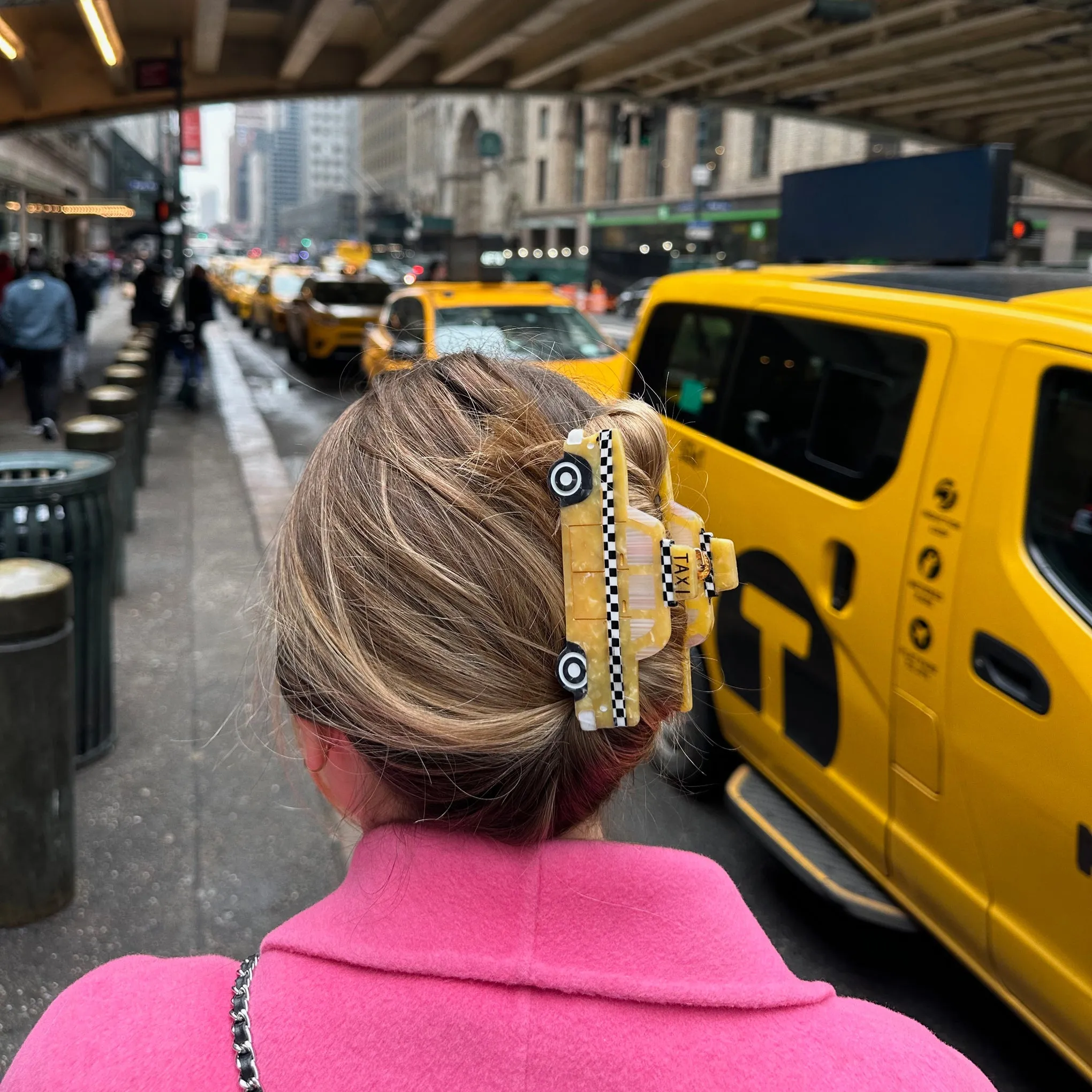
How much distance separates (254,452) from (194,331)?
16.5 feet

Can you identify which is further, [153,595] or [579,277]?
[579,277]

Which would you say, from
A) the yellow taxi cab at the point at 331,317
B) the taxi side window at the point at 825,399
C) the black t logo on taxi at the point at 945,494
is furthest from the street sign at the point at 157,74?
the black t logo on taxi at the point at 945,494

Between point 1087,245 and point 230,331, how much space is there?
31.2m

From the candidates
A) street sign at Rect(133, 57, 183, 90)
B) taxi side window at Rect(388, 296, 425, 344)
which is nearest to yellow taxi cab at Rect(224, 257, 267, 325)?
street sign at Rect(133, 57, 183, 90)

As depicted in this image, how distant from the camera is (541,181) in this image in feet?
253

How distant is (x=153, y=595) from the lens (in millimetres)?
6902

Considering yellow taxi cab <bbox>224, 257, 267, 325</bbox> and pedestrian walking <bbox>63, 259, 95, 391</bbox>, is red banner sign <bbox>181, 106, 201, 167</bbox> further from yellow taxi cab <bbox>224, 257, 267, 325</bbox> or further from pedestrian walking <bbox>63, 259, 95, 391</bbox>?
pedestrian walking <bbox>63, 259, 95, 391</bbox>

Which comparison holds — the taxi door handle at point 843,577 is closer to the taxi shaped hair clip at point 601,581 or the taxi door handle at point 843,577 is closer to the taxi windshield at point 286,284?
the taxi shaped hair clip at point 601,581

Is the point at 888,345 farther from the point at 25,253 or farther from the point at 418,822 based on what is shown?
the point at 25,253

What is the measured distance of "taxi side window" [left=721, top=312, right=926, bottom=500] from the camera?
3.21 meters

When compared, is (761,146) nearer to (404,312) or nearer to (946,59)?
(946,59)

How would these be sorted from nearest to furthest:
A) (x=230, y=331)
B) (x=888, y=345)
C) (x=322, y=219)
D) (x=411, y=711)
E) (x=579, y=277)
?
(x=411, y=711) < (x=888, y=345) < (x=230, y=331) < (x=579, y=277) < (x=322, y=219)

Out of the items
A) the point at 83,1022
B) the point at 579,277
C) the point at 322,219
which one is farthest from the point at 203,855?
the point at 322,219

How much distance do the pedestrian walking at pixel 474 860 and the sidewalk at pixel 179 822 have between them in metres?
0.48
